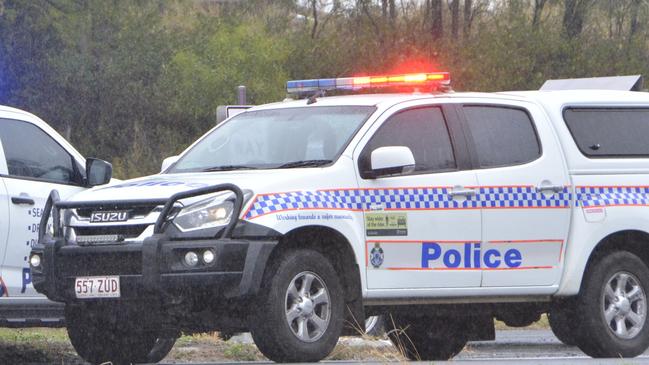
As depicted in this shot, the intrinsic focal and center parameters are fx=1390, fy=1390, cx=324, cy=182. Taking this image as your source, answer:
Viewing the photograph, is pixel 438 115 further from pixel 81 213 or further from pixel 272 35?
pixel 272 35

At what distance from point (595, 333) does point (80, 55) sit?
35037 millimetres

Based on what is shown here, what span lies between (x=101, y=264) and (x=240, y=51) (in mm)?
37500

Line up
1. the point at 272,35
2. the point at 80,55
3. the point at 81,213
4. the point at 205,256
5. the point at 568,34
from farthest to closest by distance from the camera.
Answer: the point at 272,35
the point at 80,55
the point at 568,34
the point at 81,213
the point at 205,256

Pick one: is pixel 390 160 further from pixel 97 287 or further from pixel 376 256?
pixel 97 287

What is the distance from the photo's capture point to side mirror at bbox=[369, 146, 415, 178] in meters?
8.12

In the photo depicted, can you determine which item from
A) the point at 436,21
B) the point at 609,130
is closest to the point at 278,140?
the point at 609,130

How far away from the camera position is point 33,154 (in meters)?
9.62

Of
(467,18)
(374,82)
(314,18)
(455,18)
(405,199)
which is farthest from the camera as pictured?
(314,18)

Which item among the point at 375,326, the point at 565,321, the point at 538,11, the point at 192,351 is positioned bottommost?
the point at 375,326

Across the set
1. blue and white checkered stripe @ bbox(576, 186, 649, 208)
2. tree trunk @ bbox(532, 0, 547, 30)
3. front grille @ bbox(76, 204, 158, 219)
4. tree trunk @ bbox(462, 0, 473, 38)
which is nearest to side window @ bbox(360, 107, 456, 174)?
blue and white checkered stripe @ bbox(576, 186, 649, 208)

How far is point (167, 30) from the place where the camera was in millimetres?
47344

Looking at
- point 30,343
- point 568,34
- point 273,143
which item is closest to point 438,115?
point 273,143

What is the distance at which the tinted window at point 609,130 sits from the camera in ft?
31.1

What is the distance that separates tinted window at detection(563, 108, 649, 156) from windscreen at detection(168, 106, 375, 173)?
64.6 inches
